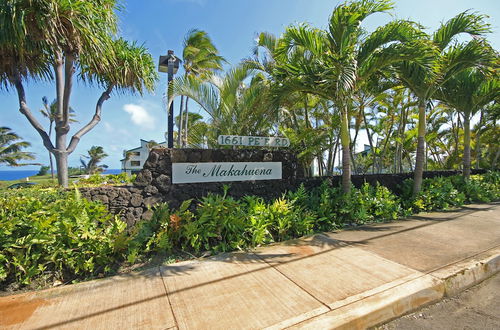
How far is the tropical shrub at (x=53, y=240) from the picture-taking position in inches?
114

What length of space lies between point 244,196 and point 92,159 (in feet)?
180

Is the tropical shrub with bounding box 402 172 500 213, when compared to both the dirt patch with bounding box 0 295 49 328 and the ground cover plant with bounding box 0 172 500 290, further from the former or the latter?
the dirt patch with bounding box 0 295 49 328

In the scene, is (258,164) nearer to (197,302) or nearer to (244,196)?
(244,196)

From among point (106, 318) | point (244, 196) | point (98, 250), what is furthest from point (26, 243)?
point (244, 196)

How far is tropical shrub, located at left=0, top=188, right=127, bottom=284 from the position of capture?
290cm

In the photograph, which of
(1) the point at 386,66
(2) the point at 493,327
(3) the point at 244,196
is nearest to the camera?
(2) the point at 493,327

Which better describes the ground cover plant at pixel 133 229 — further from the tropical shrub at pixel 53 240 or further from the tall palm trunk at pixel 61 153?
the tall palm trunk at pixel 61 153

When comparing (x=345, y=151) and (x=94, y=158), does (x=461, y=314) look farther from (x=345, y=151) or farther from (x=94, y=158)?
(x=94, y=158)

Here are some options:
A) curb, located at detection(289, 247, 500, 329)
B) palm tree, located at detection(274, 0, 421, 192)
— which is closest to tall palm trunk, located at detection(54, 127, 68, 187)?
palm tree, located at detection(274, 0, 421, 192)

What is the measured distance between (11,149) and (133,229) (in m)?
32.3

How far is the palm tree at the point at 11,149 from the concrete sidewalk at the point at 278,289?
31.3 metres

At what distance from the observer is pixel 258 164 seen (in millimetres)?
5355

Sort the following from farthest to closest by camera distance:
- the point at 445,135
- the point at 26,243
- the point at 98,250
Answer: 1. the point at 445,135
2. the point at 98,250
3. the point at 26,243

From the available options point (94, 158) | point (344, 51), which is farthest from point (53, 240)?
point (94, 158)
